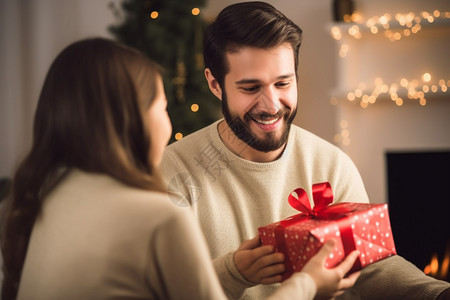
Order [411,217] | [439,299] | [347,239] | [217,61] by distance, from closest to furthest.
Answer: [347,239] < [439,299] < [217,61] < [411,217]

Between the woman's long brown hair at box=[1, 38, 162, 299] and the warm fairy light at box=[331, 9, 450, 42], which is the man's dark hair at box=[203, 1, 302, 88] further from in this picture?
the warm fairy light at box=[331, 9, 450, 42]

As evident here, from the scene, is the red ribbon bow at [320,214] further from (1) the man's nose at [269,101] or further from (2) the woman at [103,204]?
(1) the man's nose at [269,101]

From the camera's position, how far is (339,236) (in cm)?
95

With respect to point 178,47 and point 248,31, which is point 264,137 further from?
point 178,47

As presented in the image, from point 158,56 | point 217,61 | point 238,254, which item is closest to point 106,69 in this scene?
point 238,254

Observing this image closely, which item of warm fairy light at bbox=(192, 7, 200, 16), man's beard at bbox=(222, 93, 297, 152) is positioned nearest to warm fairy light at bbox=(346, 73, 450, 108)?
warm fairy light at bbox=(192, 7, 200, 16)

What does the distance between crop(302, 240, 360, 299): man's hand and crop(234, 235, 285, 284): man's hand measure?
101 mm

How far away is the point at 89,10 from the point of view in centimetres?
390

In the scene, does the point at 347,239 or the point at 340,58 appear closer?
the point at 347,239

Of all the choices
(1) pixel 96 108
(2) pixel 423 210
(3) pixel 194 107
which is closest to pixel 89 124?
(1) pixel 96 108

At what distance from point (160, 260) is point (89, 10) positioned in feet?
11.7

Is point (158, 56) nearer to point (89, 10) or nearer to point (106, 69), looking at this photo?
point (89, 10)

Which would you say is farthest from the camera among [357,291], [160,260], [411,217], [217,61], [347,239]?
[411,217]

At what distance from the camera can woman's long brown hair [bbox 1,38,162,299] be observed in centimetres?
77
